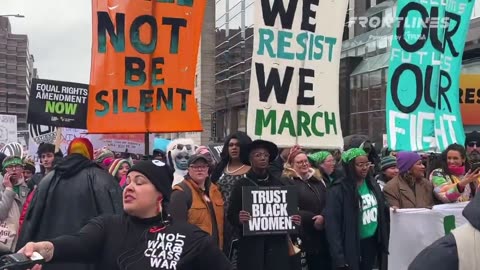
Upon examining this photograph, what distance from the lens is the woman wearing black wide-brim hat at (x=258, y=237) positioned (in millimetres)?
6078

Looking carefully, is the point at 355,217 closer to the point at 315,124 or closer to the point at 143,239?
the point at 315,124

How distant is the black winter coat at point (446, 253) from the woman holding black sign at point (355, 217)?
3.90 meters

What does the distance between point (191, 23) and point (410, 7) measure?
2.44 metres

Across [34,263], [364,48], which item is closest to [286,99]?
[34,263]

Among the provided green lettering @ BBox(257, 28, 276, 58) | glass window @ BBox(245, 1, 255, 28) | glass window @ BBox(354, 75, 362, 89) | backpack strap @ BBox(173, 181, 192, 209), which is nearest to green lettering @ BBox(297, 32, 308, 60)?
green lettering @ BBox(257, 28, 276, 58)

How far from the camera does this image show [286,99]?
7473 millimetres

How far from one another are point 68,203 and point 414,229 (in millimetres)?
3051

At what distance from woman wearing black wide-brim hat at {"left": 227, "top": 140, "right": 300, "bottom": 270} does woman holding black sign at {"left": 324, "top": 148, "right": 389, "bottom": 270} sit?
1.32ft

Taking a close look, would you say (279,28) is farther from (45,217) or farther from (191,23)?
(45,217)

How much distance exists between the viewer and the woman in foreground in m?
3.21

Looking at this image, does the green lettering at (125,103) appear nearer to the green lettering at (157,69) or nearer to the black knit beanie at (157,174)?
the green lettering at (157,69)

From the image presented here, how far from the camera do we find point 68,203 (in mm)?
5254

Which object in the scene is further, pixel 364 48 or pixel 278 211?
pixel 364 48

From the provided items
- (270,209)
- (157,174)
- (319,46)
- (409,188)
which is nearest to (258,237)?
(270,209)
